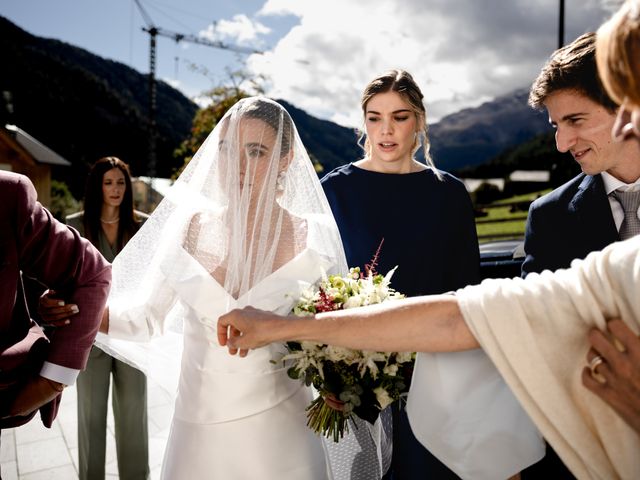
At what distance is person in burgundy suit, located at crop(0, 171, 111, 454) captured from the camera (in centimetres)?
174

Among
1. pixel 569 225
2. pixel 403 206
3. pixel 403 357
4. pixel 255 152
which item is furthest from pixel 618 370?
pixel 403 206

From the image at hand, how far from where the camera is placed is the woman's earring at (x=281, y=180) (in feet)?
8.49

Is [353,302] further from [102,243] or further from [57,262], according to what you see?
[102,243]

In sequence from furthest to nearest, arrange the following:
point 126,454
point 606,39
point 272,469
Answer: point 126,454 < point 272,469 < point 606,39

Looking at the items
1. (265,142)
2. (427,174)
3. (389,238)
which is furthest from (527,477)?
(265,142)

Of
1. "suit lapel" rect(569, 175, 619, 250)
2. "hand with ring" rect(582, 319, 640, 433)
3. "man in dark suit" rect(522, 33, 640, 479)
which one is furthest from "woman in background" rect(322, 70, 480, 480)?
"hand with ring" rect(582, 319, 640, 433)

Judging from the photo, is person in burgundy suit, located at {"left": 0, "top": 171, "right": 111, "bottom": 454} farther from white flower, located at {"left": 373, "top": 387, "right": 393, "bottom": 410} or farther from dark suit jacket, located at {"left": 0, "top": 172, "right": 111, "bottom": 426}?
white flower, located at {"left": 373, "top": 387, "right": 393, "bottom": 410}

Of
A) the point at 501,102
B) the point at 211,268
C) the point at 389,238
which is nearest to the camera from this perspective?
the point at 211,268

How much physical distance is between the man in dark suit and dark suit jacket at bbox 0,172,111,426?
2.07m

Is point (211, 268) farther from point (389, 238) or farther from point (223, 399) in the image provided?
point (389, 238)

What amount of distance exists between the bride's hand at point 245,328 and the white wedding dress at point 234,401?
45cm

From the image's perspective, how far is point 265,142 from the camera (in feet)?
8.07

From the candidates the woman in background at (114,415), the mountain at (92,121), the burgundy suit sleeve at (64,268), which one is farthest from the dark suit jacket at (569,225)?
the mountain at (92,121)

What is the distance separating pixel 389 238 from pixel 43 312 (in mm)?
1972
